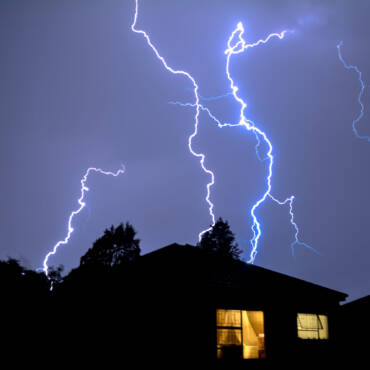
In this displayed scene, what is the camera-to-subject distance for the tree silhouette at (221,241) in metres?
29.1

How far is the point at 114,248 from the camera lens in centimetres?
2620

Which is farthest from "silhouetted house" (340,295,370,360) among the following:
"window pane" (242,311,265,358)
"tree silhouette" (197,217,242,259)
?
"tree silhouette" (197,217,242,259)

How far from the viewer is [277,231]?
110500 mm

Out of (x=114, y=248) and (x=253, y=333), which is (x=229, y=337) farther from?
(x=114, y=248)

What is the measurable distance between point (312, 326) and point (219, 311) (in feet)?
10.5

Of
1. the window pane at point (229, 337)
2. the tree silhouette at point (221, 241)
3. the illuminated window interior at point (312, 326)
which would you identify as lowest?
the window pane at point (229, 337)

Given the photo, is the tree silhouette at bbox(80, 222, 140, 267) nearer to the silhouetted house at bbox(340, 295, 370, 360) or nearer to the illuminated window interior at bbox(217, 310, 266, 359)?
the silhouetted house at bbox(340, 295, 370, 360)

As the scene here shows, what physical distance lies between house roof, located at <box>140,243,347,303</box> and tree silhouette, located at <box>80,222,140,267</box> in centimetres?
1722

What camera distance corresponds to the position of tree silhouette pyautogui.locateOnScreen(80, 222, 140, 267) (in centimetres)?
2523

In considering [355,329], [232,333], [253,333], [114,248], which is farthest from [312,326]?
[114,248]

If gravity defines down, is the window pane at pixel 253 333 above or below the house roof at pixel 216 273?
below

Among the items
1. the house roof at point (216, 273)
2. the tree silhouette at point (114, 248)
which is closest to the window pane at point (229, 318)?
the house roof at point (216, 273)

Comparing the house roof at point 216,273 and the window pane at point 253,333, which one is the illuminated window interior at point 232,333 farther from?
the house roof at point 216,273

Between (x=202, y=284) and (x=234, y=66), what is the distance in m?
96.3
